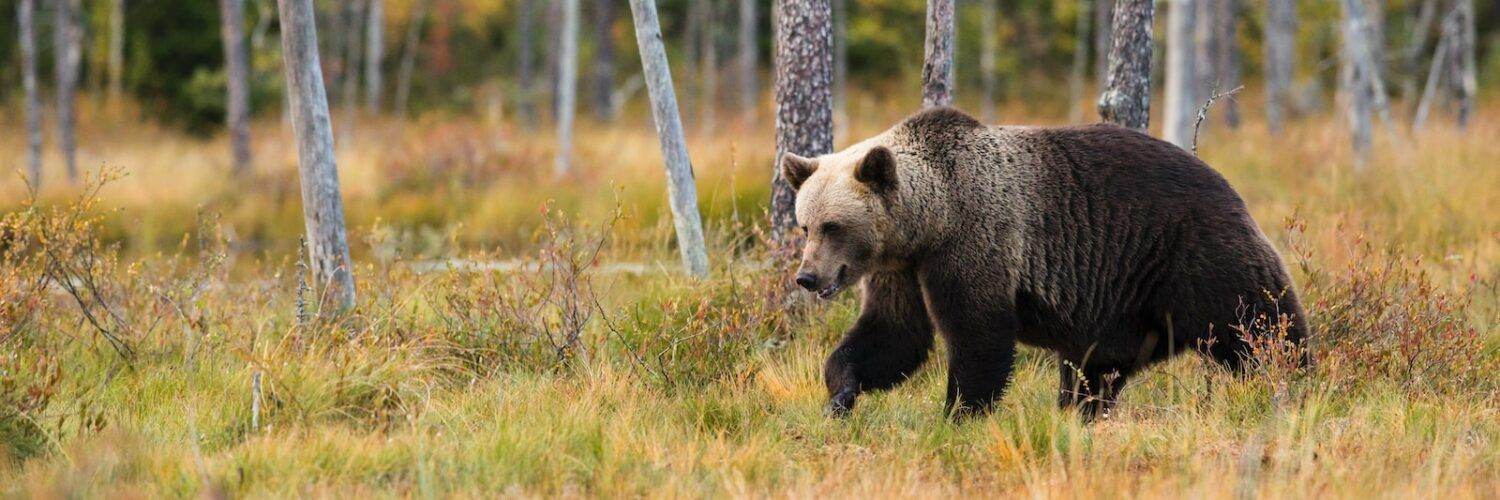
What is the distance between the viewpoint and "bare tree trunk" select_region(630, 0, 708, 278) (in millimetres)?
7582

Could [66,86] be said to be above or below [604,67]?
above

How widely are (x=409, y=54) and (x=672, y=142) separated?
27.0 metres

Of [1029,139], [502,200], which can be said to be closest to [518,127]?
[502,200]

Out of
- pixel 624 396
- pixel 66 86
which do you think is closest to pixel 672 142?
pixel 624 396

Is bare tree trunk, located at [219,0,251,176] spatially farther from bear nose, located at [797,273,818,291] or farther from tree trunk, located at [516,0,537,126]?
bear nose, located at [797,273,818,291]

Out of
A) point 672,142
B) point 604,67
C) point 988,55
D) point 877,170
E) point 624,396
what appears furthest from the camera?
point 988,55

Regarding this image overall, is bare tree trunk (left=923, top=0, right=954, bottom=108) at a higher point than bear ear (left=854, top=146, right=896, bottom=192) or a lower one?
higher

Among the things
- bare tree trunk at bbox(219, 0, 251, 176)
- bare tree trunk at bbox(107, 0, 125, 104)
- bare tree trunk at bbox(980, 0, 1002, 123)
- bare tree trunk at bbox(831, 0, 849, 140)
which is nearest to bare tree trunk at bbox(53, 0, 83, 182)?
bare tree trunk at bbox(219, 0, 251, 176)

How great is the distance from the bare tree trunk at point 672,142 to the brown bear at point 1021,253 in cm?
197

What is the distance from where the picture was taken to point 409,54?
33.1 metres

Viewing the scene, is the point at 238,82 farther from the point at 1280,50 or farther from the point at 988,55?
the point at 988,55

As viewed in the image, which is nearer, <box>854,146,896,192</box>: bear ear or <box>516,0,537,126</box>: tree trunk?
<box>854,146,896,192</box>: bear ear

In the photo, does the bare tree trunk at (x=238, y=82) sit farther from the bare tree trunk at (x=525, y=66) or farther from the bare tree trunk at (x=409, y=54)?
the bare tree trunk at (x=409, y=54)

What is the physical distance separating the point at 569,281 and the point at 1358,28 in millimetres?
9897
